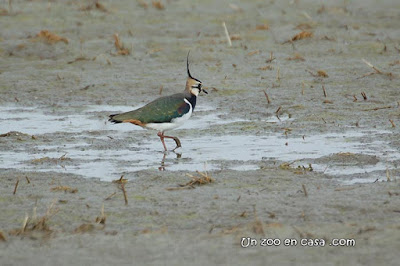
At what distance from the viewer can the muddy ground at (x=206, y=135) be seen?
20.4 ft

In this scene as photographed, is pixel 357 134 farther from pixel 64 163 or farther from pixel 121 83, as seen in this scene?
pixel 121 83

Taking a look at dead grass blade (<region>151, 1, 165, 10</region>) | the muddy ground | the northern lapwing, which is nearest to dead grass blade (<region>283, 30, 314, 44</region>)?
the muddy ground

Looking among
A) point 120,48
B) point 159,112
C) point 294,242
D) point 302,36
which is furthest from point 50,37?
point 294,242

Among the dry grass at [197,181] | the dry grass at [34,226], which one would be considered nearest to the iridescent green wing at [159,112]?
the dry grass at [197,181]

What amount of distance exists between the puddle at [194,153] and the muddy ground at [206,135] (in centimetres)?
3

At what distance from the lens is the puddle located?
28.4 feet

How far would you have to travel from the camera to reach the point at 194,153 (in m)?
9.59

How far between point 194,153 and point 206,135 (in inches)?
38.2

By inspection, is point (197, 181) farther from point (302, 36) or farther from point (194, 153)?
point (302, 36)

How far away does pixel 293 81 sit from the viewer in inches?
522

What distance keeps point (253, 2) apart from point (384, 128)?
991 centimetres

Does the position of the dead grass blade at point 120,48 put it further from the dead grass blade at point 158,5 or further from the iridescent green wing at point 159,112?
the iridescent green wing at point 159,112

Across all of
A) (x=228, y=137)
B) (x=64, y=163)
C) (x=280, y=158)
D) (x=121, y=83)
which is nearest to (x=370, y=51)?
(x=121, y=83)

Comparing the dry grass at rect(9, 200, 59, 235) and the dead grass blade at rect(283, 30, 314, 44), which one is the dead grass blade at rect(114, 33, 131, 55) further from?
the dry grass at rect(9, 200, 59, 235)
